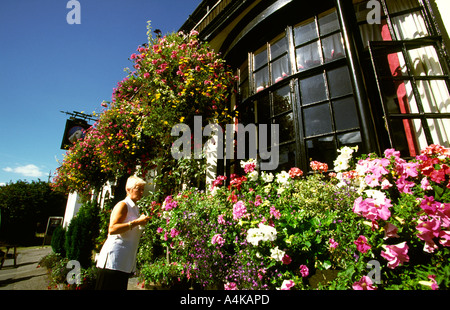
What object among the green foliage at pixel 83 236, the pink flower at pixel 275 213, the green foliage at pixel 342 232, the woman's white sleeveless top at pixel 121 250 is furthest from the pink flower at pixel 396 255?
the green foliage at pixel 83 236

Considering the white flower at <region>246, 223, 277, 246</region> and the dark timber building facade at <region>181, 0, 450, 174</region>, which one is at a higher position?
the dark timber building facade at <region>181, 0, 450, 174</region>

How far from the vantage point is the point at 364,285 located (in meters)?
1.17

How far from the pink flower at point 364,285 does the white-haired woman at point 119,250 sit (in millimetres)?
1924

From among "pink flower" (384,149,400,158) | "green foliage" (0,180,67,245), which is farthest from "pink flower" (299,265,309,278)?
"green foliage" (0,180,67,245)

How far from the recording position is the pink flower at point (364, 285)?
3.83ft

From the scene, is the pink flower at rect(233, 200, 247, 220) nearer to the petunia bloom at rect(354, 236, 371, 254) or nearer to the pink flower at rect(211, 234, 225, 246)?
the pink flower at rect(211, 234, 225, 246)

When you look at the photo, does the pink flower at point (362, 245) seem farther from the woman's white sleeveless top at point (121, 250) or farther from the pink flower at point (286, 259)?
the woman's white sleeveless top at point (121, 250)

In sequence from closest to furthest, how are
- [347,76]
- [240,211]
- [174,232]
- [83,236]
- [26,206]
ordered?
[240,211], [174,232], [347,76], [83,236], [26,206]

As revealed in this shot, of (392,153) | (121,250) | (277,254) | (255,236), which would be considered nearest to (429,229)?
(392,153)

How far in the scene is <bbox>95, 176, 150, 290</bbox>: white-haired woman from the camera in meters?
2.08

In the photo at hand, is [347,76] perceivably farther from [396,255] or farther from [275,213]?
[396,255]

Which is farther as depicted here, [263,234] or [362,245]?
[263,234]

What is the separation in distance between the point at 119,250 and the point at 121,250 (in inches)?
0.8

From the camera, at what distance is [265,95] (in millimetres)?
3852
